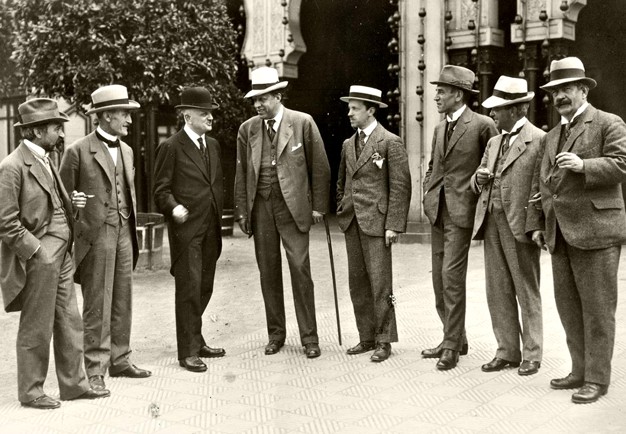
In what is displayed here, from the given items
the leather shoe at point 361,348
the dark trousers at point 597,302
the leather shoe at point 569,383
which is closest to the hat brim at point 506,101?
the dark trousers at point 597,302

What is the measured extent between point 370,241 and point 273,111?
1.32 m

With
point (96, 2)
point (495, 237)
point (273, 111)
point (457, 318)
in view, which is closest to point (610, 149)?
point (495, 237)

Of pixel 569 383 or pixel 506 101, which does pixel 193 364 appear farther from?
pixel 506 101

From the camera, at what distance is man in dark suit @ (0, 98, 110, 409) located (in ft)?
17.3

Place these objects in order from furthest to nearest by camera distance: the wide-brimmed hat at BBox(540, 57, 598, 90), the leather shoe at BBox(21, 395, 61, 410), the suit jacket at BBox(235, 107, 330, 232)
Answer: the suit jacket at BBox(235, 107, 330, 232)
the wide-brimmed hat at BBox(540, 57, 598, 90)
the leather shoe at BBox(21, 395, 61, 410)

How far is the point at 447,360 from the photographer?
20.5 ft

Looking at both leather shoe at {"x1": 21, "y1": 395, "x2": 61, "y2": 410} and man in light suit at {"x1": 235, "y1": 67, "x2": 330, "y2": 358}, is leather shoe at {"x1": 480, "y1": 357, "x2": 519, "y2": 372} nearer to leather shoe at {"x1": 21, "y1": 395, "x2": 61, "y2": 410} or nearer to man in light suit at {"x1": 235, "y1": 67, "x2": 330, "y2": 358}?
man in light suit at {"x1": 235, "y1": 67, "x2": 330, "y2": 358}

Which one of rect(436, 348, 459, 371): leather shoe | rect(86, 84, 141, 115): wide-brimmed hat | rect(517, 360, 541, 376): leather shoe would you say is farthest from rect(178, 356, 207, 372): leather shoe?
rect(517, 360, 541, 376): leather shoe

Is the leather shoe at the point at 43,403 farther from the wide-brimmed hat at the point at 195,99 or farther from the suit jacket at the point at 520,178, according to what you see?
the suit jacket at the point at 520,178

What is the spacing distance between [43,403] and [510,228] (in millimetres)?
3344

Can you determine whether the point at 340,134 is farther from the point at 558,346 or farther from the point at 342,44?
the point at 558,346

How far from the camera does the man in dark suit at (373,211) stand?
666cm

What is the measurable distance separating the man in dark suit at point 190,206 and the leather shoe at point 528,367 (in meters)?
2.34

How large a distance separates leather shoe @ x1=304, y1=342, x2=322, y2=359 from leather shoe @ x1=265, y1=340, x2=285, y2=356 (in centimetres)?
25
